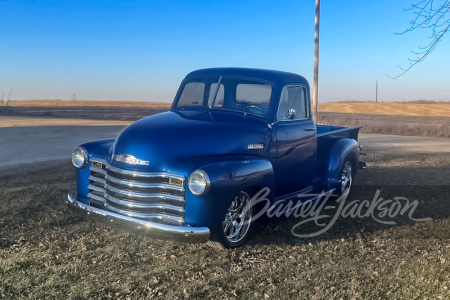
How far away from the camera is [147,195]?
4109 mm

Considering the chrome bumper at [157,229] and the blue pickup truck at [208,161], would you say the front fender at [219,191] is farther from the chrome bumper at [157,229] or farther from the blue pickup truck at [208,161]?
the chrome bumper at [157,229]

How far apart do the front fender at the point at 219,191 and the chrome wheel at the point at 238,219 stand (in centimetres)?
18

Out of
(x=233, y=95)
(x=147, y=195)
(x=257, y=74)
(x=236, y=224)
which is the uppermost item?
(x=257, y=74)

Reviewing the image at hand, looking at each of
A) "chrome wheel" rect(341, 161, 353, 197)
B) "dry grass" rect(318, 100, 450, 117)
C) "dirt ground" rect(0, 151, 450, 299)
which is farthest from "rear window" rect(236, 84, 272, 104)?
"dry grass" rect(318, 100, 450, 117)

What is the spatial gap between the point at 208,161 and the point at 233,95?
161cm

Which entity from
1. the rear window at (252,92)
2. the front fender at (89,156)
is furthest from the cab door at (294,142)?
the front fender at (89,156)

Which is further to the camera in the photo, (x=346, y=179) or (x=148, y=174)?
(x=346, y=179)

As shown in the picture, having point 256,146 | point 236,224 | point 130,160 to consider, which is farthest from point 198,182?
point 256,146

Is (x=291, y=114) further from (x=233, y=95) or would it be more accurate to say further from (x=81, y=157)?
(x=81, y=157)

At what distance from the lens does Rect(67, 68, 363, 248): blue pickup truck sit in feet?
13.1

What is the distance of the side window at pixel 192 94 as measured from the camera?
18.3 ft

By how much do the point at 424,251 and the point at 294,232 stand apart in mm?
1491

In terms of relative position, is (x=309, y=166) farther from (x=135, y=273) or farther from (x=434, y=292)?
(x=135, y=273)

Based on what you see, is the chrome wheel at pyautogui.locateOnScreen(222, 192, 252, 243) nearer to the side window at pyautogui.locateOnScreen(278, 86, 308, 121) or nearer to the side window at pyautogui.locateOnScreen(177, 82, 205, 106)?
the side window at pyautogui.locateOnScreen(278, 86, 308, 121)
